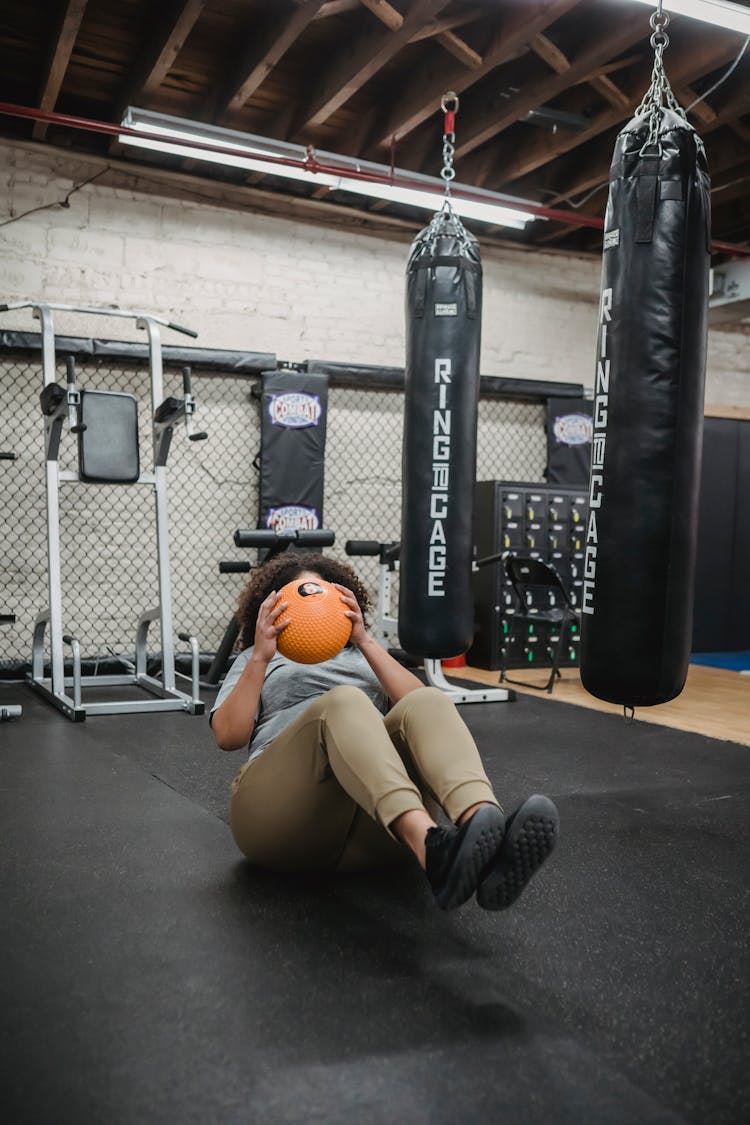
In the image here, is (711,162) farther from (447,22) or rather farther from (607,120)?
(447,22)

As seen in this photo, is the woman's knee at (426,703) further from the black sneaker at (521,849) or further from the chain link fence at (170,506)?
the chain link fence at (170,506)

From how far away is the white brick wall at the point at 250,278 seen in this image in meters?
6.00

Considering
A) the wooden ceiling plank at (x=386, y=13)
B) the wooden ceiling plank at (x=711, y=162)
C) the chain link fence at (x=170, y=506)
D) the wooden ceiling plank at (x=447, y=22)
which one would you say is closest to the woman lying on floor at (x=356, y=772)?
the wooden ceiling plank at (x=386, y=13)

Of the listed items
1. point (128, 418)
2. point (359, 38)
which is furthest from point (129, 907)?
point (359, 38)

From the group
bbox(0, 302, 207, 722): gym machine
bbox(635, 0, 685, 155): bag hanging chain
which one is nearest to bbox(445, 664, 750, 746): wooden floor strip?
bbox(0, 302, 207, 722): gym machine

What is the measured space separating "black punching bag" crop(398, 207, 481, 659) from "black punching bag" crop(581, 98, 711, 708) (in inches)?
35.8

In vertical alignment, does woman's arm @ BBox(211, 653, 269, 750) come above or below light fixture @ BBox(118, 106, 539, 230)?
below

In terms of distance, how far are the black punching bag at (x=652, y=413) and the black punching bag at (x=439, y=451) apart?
35.8 inches

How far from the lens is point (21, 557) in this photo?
598 cm

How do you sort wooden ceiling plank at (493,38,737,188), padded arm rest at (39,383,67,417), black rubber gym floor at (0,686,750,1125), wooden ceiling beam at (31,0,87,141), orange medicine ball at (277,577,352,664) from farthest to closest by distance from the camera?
padded arm rest at (39,383,67,417) → wooden ceiling plank at (493,38,737,188) → wooden ceiling beam at (31,0,87,141) → orange medicine ball at (277,577,352,664) → black rubber gym floor at (0,686,750,1125)

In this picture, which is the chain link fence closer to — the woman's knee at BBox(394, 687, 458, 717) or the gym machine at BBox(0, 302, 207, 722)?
the gym machine at BBox(0, 302, 207, 722)

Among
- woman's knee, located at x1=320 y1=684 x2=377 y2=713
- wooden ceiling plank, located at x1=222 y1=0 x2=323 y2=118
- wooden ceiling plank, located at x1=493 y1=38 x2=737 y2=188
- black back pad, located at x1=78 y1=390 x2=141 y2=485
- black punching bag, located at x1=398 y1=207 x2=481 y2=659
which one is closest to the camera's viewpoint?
woman's knee, located at x1=320 y1=684 x2=377 y2=713

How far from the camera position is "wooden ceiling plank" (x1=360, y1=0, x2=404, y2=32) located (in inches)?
174

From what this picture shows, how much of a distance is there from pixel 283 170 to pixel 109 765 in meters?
3.73
